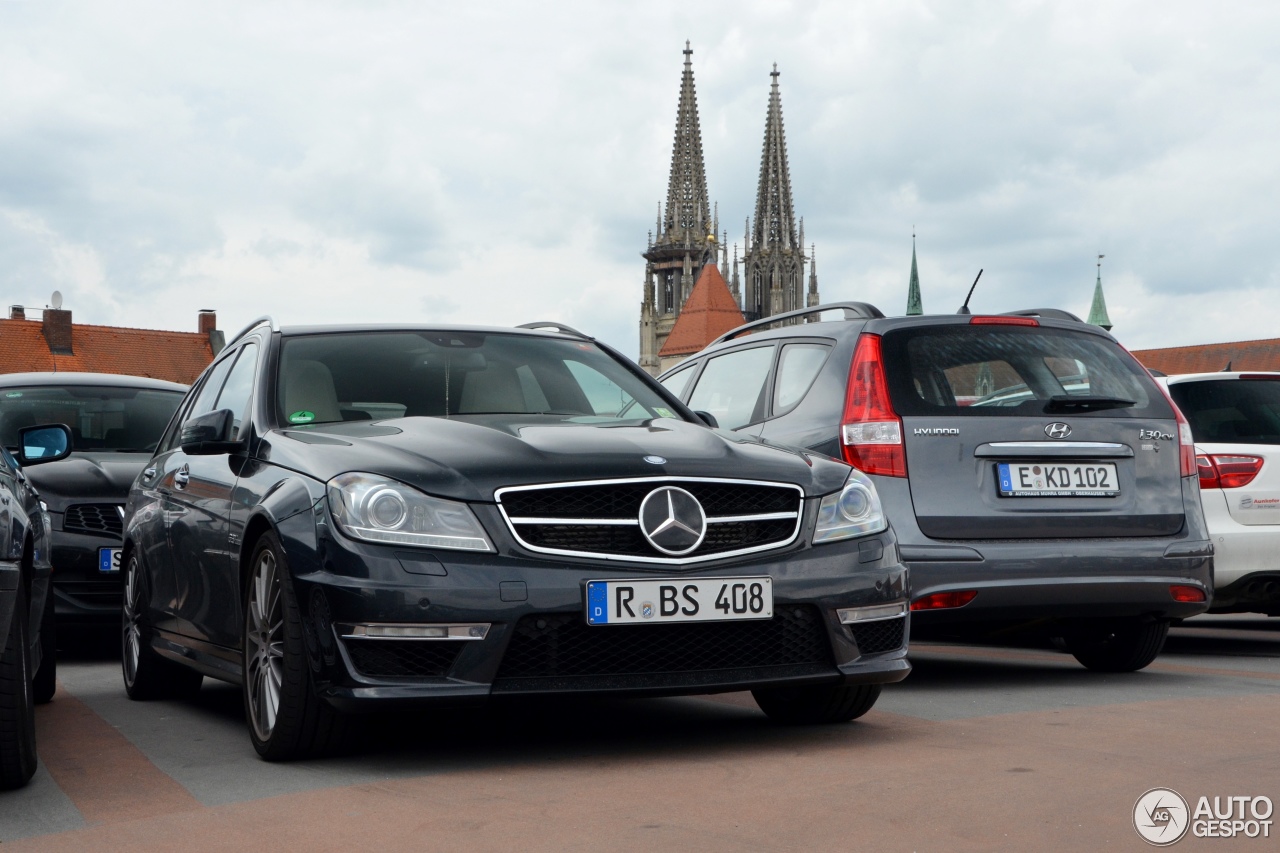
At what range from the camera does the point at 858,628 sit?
18.3 ft

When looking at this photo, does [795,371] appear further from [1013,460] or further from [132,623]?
[132,623]

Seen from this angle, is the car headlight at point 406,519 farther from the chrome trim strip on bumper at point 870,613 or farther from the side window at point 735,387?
the side window at point 735,387

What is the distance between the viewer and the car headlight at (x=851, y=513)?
557cm

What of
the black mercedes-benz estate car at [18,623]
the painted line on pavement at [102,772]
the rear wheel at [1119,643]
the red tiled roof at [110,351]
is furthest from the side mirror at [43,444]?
the red tiled roof at [110,351]

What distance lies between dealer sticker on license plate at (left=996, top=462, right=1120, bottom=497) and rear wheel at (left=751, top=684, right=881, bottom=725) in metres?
1.47

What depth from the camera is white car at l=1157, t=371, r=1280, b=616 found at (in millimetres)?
9016

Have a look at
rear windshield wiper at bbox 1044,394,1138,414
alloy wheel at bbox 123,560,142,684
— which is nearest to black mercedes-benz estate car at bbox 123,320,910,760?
alloy wheel at bbox 123,560,142,684

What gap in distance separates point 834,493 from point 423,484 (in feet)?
4.55

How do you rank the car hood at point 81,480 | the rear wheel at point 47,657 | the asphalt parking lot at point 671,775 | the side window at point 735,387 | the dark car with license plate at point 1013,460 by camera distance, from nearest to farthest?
the asphalt parking lot at point 671,775 < the rear wheel at point 47,657 < the dark car with license plate at point 1013,460 < the side window at point 735,387 < the car hood at point 81,480

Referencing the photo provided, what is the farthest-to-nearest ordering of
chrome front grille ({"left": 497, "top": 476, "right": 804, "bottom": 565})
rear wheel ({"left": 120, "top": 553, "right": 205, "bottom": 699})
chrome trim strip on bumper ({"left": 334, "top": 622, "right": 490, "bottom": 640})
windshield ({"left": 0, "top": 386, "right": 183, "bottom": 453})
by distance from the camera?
windshield ({"left": 0, "top": 386, "right": 183, "bottom": 453})
rear wheel ({"left": 120, "top": 553, "right": 205, "bottom": 699})
chrome front grille ({"left": 497, "top": 476, "right": 804, "bottom": 565})
chrome trim strip on bumper ({"left": 334, "top": 622, "right": 490, "bottom": 640})

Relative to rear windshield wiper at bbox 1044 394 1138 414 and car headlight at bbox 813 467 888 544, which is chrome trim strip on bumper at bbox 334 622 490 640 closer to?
car headlight at bbox 813 467 888 544

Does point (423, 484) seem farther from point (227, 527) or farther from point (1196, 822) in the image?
point (1196, 822)

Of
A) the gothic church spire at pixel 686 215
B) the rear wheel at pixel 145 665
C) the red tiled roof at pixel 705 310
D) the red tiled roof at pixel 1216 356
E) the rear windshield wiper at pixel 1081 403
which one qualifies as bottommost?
the rear wheel at pixel 145 665

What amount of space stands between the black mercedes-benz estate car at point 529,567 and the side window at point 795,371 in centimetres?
161
